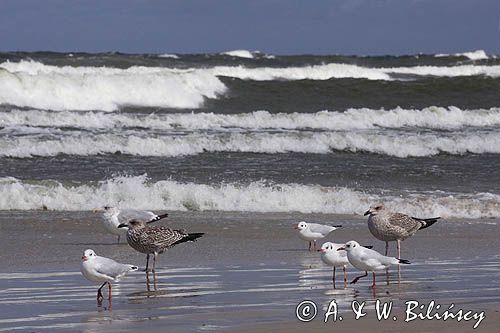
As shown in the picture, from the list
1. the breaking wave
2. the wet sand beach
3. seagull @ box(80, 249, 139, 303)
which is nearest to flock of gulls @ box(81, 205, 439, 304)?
seagull @ box(80, 249, 139, 303)

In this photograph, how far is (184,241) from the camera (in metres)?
8.71

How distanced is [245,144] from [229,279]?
11630 mm

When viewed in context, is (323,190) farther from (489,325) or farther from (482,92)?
(482,92)

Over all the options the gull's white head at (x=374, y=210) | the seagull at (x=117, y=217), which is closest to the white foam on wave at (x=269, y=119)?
the seagull at (x=117, y=217)

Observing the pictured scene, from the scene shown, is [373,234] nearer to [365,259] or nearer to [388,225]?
[388,225]

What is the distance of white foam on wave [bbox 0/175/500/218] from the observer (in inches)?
500

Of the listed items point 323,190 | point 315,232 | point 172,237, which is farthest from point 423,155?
point 172,237

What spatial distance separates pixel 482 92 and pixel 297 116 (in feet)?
35.9

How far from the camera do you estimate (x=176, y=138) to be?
64.4 feet

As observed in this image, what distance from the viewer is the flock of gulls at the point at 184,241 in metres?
7.18

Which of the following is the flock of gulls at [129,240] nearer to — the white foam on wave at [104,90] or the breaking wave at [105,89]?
the white foam on wave at [104,90]

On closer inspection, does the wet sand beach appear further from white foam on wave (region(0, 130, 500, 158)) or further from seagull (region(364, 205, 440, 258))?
white foam on wave (region(0, 130, 500, 158))

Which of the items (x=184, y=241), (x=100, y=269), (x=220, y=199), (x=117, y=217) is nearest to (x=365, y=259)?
(x=184, y=241)

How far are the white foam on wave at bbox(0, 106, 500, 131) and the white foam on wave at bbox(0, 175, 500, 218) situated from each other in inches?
360
